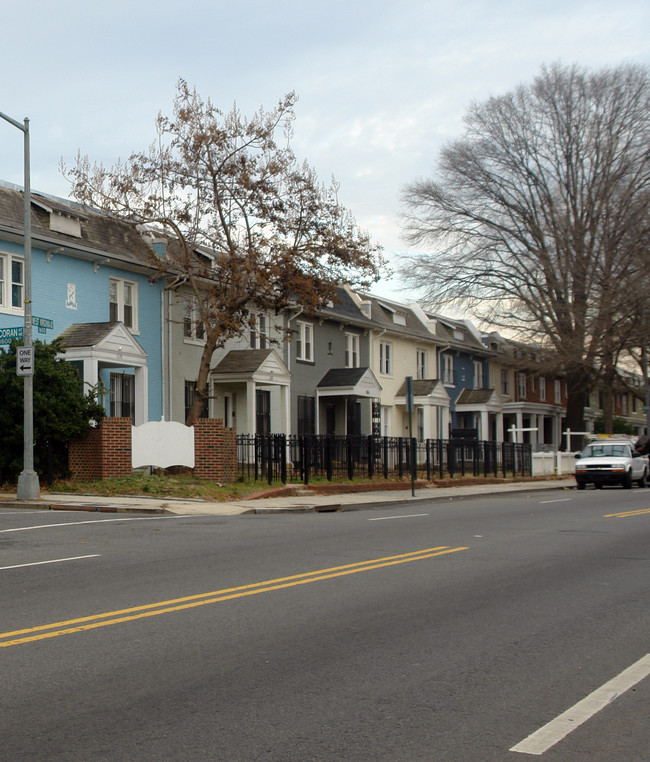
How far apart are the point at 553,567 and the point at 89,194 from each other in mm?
19272

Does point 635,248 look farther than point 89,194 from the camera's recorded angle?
Yes

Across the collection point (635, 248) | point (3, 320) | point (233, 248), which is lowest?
point (3, 320)

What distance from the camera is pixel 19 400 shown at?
72.3ft

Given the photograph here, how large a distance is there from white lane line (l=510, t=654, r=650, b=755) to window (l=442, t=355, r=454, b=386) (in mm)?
44677

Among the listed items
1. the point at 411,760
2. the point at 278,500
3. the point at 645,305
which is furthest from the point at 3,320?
the point at 645,305

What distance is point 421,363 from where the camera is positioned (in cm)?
4856

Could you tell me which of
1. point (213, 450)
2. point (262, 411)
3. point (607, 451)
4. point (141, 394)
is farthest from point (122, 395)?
point (607, 451)

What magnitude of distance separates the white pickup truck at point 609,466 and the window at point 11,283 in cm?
1893

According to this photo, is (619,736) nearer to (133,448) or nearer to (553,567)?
(553,567)

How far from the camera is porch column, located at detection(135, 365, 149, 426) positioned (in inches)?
1103

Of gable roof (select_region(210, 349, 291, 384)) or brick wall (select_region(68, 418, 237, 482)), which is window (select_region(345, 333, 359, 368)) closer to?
gable roof (select_region(210, 349, 291, 384))

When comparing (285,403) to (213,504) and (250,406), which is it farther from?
(213,504)

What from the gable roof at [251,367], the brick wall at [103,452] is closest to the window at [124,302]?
the gable roof at [251,367]

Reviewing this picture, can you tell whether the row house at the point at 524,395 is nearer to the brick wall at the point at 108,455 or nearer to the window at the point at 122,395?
the window at the point at 122,395
